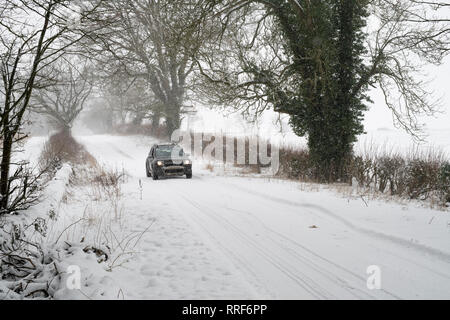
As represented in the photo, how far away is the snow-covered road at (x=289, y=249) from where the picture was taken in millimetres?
3686

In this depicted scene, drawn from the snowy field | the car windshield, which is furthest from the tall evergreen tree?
the snowy field

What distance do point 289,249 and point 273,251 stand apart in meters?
0.28

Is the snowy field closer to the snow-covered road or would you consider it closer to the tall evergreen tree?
the snow-covered road

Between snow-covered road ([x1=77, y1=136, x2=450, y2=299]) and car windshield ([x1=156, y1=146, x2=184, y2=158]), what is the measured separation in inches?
277

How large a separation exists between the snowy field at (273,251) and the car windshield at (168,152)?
699cm

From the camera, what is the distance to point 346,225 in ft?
20.7

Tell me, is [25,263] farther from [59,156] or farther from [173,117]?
[173,117]

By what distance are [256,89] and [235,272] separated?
1110cm

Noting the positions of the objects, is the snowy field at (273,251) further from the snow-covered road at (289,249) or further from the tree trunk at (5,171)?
the tree trunk at (5,171)

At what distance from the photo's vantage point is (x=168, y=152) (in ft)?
52.1

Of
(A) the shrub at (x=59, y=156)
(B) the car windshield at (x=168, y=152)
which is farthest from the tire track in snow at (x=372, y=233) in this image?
(B) the car windshield at (x=168, y=152)

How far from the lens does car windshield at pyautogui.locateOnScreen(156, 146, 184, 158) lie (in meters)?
15.7
